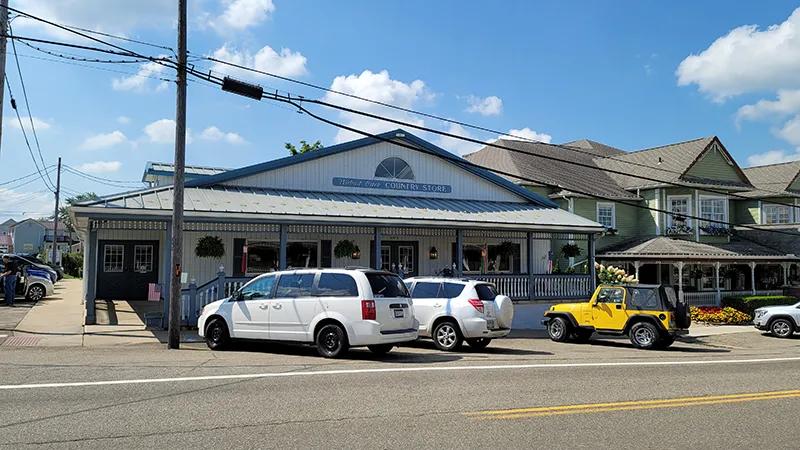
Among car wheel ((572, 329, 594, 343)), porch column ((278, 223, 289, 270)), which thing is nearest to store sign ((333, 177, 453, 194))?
porch column ((278, 223, 289, 270))

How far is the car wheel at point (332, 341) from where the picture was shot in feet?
38.8

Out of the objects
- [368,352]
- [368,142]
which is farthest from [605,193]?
[368,352]

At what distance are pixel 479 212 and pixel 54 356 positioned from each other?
47.8 feet

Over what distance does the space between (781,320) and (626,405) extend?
15.9 m

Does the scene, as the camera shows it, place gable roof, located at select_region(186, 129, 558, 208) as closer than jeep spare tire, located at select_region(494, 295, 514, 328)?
No

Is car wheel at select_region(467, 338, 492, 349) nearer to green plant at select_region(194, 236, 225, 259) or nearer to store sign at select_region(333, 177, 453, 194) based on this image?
green plant at select_region(194, 236, 225, 259)

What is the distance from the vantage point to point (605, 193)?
31484 mm

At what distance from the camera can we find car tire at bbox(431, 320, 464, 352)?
551 inches

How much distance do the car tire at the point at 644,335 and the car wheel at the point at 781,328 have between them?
24.7 ft

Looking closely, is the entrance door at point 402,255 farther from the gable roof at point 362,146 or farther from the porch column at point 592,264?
the porch column at point 592,264

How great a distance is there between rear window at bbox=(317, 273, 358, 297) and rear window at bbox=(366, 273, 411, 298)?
1.14 feet

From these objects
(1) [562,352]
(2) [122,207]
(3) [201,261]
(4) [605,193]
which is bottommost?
(1) [562,352]

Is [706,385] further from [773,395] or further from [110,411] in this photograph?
[110,411]

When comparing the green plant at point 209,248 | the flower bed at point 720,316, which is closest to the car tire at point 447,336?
the green plant at point 209,248
